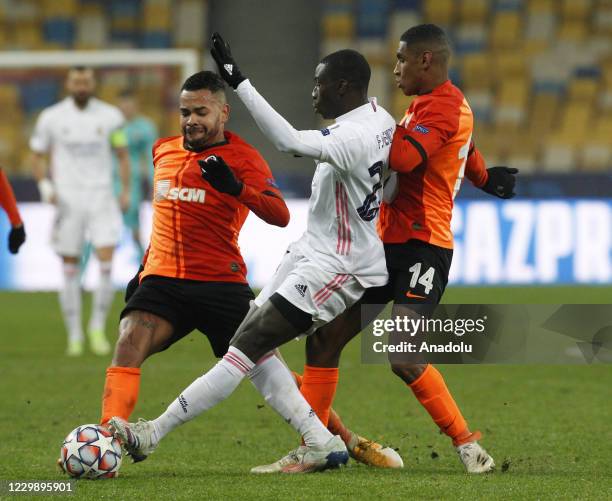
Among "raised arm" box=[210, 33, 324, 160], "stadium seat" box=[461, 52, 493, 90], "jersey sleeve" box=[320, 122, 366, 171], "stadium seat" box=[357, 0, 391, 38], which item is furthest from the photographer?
"stadium seat" box=[357, 0, 391, 38]

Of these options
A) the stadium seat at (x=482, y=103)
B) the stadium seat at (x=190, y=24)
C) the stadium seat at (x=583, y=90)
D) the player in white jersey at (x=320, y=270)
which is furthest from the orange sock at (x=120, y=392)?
the stadium seat at (x=190, y=24)

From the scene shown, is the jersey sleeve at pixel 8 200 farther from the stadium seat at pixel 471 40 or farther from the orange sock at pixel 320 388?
the stadium seat at pixel 471 40

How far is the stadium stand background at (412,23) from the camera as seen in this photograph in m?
18.7

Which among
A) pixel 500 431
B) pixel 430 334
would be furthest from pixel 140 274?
pixel 500 431

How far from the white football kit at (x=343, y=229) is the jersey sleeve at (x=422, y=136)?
0.05 m

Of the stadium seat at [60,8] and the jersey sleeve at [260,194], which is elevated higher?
the stadium seat at [60,8]

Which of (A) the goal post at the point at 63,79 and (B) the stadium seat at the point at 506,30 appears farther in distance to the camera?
(B) the stadium seat at the point at 506,30

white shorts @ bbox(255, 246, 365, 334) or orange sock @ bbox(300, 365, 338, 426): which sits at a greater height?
white shorts @ bbox(255, 246, 365, 334)

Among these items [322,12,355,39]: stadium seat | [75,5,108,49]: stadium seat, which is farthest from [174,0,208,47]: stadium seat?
[322,12,355,39]: stadium seat

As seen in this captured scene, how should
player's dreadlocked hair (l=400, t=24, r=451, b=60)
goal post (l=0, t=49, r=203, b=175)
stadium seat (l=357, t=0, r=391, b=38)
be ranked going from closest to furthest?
player's dreadlocked hair (l=400, t=24, r=451, b=60) → goal post (l=0, t=49, r=203, b=175) → stadium seat (l=357, t=0, r=391, b=38)

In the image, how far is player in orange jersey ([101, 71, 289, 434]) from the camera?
5453mm

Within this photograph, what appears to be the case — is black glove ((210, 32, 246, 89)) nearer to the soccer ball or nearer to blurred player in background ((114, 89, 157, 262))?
the soccer ball

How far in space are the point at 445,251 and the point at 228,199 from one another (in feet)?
3.10

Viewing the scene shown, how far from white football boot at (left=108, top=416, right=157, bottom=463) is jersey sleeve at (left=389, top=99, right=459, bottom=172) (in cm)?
141
